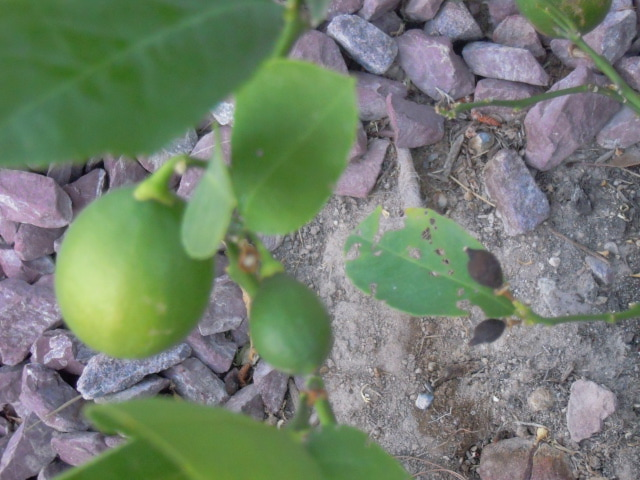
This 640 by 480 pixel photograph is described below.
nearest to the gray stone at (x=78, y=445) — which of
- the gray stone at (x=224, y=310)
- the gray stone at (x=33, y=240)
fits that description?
the gray stone at (x=224, y=310)

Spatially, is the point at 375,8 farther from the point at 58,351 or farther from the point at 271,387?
the point at 58,351

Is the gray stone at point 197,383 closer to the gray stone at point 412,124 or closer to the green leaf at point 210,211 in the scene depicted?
the gray stone at point 412,124

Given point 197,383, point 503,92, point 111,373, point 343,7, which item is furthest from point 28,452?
point 503,92

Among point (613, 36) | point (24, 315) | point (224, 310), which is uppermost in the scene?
point (613, 36)

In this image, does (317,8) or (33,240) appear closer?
(317,8)

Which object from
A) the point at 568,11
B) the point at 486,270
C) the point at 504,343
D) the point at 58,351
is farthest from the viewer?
the point at 58,351

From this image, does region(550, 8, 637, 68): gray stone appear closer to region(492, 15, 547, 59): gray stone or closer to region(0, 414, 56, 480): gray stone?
region(492, 15, 547, 59): gray stone
